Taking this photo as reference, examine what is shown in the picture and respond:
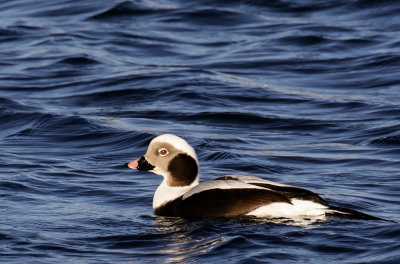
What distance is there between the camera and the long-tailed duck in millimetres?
8398

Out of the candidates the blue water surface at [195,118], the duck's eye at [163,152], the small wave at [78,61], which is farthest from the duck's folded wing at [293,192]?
the small wave at [78,61]

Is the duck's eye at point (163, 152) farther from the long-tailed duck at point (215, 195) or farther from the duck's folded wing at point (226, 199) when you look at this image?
the duck's folded wing at point (226, 199)

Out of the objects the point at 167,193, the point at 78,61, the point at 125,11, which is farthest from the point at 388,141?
the point at 125,11

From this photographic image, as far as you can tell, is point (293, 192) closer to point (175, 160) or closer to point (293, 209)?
point (293, 209)

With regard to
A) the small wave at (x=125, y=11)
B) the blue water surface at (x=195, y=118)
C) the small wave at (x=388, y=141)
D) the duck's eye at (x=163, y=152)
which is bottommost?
the small wave at (x=388, y=141)

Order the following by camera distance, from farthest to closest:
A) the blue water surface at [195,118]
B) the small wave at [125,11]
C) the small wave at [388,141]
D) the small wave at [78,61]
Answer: the small wave at [125,11] < the small wave at [78,61] < the small wave at [388,141] < the blue water surface at [195,118]

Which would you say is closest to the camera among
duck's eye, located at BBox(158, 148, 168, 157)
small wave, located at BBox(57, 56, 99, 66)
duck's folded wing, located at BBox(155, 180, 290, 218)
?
duck's folded wing, located at BBox(155, 180, 290, 218)

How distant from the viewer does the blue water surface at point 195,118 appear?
26.5 feet

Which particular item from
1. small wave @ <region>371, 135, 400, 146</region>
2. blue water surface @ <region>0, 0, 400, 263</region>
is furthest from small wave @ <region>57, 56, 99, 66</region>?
small wave @ <region>371, 135, 400, 146</region>

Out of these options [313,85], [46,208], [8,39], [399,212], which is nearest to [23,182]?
[46,208]

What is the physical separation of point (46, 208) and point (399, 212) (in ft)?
9.76

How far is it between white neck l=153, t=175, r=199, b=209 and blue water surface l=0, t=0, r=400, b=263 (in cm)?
18

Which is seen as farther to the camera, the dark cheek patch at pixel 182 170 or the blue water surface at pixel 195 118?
the dark cheek patch at pixel 182 170

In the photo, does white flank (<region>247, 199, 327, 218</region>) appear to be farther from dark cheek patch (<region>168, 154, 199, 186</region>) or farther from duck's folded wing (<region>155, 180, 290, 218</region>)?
dark cheek patch (<region>168, 154, 199, 186</region>)
